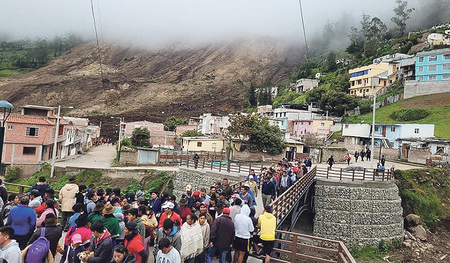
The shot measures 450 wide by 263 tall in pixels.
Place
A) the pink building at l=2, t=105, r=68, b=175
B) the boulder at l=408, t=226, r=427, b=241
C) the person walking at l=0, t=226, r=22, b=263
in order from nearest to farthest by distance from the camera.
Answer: the person walking at l=0, t=226, r=22, b=263, the boulder at l=408, t=226, r=427, b=241, the pink building at l=2, t=105, r=68, b=175

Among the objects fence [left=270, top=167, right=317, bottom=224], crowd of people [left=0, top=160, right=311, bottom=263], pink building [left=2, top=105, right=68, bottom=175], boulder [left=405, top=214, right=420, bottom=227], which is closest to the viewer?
crowd of people [left=0, top=160, right=311, bottom=263]

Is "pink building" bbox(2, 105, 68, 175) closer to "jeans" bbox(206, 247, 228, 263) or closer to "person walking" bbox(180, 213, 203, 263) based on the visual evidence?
"jeans" bbox(206, 247, 228, 263)

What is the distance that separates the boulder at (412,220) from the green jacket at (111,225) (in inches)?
919

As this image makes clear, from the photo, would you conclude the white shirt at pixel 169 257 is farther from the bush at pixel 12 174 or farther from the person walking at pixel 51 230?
the bush at pixel 12 174

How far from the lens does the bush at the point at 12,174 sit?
29628 millimetres

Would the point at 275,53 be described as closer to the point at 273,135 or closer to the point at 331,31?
the point at 331,31

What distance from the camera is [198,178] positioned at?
23.2 metres

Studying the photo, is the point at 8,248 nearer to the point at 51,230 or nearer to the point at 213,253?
the point at 51,230

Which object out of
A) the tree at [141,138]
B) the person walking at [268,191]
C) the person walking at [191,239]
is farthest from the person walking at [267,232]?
the tree at [141,138]

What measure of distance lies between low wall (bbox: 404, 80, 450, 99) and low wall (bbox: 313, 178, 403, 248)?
44.6m

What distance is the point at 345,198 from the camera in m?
20.8

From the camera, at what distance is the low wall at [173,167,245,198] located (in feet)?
72.0

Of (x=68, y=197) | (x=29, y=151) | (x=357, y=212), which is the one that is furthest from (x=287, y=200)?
(x=29, y=151)

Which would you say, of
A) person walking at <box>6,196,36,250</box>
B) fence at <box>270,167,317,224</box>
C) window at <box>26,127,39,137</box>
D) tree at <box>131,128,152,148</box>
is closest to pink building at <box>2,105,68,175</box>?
window at <box>26,127,39,137</box>
